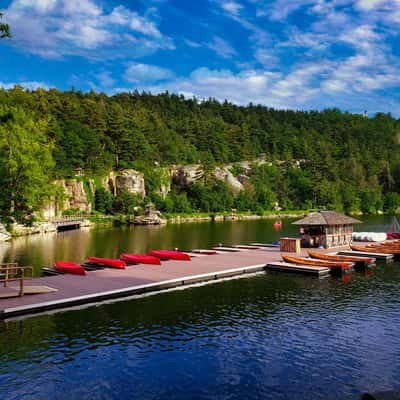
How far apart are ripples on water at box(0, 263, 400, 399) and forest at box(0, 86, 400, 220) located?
20974 mm

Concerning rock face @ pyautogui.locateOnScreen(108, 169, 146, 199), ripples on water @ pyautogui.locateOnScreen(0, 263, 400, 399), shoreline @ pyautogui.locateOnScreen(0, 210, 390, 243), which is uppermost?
rock face @ pyautogui.locateOnScreen(108, 169, 146, 199)

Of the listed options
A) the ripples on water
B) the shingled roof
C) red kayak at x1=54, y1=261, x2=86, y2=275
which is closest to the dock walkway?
red kayak at x1=54, y1=261, x2=86, y2=275

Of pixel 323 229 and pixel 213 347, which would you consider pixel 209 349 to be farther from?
pixel 323 229

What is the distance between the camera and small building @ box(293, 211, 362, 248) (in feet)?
126

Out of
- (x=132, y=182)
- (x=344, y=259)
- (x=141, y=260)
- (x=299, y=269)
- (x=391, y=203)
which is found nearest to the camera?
(x=299, y=269)

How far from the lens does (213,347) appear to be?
15.3 m

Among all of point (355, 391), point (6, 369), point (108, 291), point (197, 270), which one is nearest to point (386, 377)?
point (355, 391)

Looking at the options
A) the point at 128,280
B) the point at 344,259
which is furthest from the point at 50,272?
the point at 344,259

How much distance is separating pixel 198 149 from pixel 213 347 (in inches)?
4670

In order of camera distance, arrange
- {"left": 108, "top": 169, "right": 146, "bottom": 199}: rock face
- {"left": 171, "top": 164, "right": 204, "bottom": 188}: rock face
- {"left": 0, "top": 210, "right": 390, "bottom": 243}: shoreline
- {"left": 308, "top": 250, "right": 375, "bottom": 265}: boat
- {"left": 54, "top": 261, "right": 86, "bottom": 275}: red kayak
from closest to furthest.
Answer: {"left": 54, "top": 261, "right": 86, "bottom": 275}: red kayak → {"left": 308, "top": 250, "right": 375, "bottom": 265}: boat → {"left": 0, "top": 210, "right": 390, "bottom": 243}: shoreline → {"left": 108, "top": 169, "right": 146, "bottom": 199}: rock face → {"left": 171, "top": 164, "right": 204, "bottom": 188}: rock face

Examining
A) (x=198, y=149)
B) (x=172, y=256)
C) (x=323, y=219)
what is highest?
(x=198, y=149)

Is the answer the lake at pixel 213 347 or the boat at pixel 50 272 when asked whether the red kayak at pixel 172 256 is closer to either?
the boat at pixel 50 272

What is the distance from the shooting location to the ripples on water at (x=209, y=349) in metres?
12.1

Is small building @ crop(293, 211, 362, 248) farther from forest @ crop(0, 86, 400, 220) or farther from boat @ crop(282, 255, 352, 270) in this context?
forest @ crop(0, 86, 400, 220)
